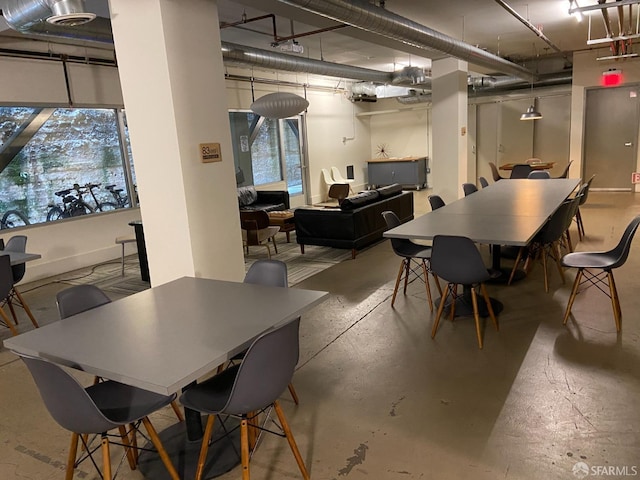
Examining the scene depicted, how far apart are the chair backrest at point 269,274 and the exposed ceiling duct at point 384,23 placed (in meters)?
2.02

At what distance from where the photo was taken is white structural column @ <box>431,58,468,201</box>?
7809mm

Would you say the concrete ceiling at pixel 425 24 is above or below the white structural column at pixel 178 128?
above

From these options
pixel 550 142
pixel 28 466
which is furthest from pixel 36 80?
pixel 550 142

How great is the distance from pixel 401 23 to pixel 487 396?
369 centimetres

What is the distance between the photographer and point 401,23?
473cm

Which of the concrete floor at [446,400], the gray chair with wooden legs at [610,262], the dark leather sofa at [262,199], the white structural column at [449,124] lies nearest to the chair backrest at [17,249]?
the concrete floor at [446,400]

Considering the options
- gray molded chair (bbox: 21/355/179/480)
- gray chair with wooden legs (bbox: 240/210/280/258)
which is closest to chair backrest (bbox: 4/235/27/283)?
gray chair with wooden legs (bbox: 240/210/280/258)

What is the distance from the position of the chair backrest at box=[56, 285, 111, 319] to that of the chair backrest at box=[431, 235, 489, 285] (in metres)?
2.16

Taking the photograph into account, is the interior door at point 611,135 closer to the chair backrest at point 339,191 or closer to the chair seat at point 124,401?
the chair backrest at point 339,191

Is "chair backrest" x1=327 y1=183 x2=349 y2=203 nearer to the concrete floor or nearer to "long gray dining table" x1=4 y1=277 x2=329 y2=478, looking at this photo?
the concrete floor

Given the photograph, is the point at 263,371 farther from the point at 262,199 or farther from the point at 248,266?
the point at 262,199

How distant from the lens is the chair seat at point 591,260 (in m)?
3.41

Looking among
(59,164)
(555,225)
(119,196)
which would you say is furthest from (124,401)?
(119,196)

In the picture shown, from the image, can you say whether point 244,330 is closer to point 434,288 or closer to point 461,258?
point 461,258
